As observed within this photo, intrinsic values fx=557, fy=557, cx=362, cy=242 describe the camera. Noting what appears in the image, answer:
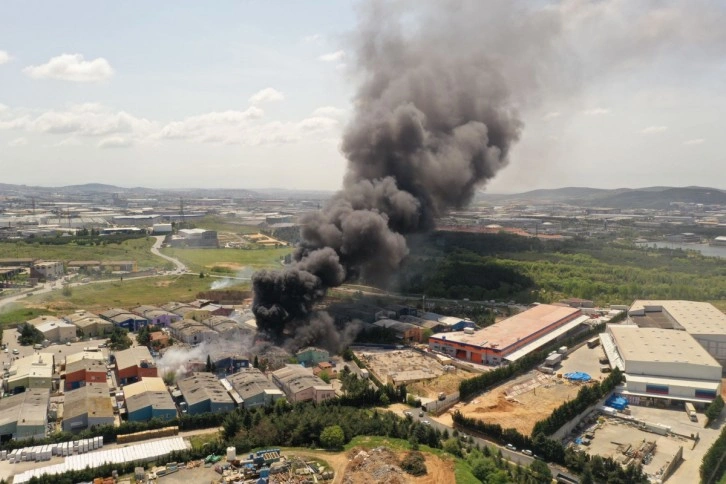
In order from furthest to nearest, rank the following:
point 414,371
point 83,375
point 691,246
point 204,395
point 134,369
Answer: point 691,246 < point 414,371 < point 134,369 < point 83,375 < point 204,395

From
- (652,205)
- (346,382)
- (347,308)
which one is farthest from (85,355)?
(652,205)

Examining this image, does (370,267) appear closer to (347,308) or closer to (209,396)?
(347,308)

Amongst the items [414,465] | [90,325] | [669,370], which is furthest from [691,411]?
[90,325]

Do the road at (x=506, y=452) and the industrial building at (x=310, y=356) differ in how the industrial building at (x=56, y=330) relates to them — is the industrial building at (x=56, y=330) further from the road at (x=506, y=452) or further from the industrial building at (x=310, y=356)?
the road at (x=506, y=452)

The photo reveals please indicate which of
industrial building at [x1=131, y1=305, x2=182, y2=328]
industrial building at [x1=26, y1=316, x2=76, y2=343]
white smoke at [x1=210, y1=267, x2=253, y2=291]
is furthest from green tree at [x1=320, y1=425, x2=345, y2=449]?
white smoke at [x1=210, y1=267, x2=253, y2=291]

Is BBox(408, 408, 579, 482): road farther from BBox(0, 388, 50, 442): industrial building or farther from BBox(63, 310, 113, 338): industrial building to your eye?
BBox(63, 310, 113, 338): industrial building

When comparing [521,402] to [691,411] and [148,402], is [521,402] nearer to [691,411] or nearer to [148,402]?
[691,411]

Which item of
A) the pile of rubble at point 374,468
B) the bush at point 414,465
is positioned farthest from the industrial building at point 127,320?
the bush at point 414,465
